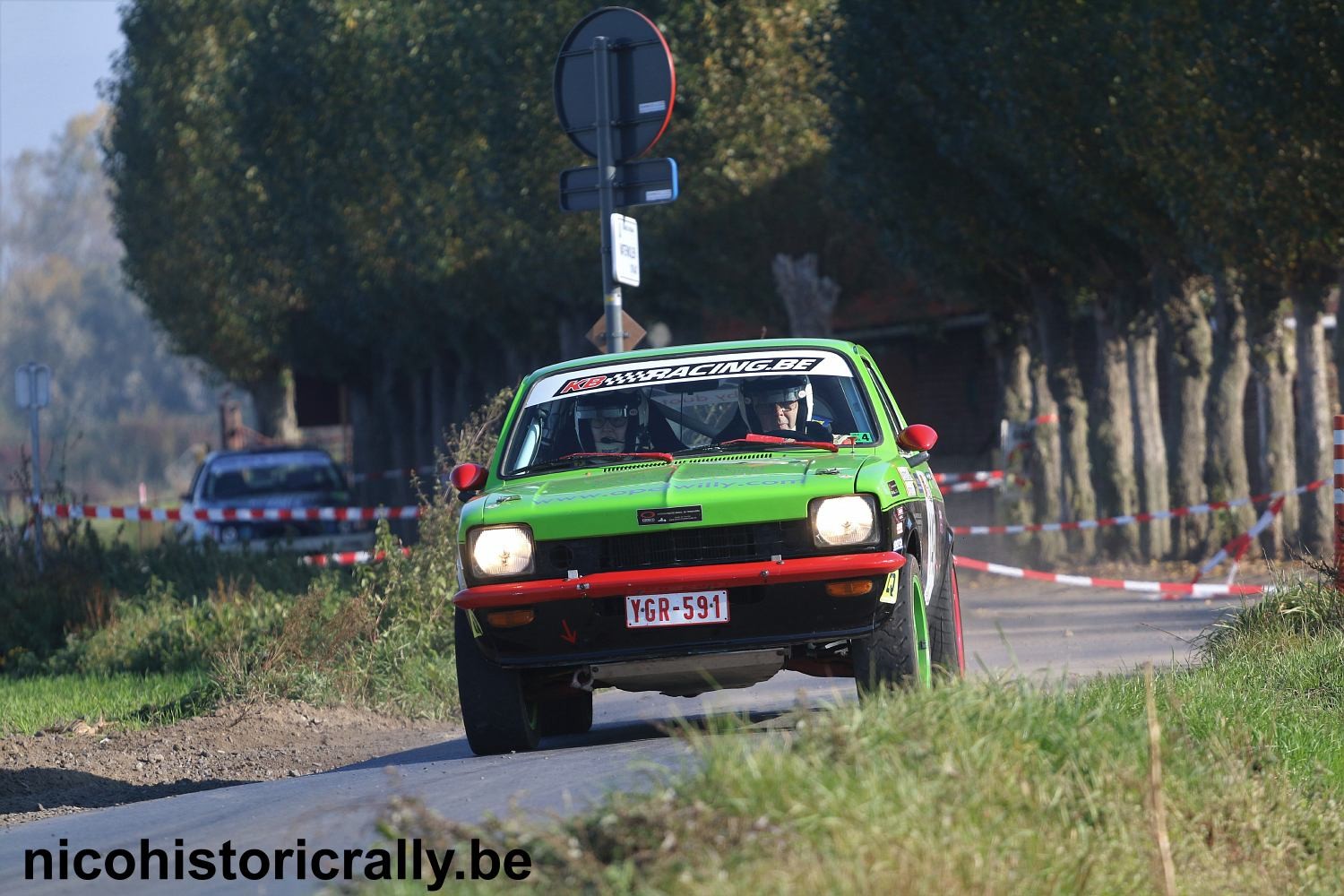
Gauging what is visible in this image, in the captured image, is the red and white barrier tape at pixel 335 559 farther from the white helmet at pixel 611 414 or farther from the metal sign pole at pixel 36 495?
the white helmet at pixel 611 414

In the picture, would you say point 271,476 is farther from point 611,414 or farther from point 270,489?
point 611,414

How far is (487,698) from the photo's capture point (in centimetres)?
837

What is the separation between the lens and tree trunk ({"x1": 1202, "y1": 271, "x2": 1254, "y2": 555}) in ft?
71.6

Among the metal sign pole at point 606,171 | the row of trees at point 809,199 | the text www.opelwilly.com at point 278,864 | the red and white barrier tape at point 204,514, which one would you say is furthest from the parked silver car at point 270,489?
the text www.opelwilly.com at point 278,864

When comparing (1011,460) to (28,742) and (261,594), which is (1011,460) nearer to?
(261,594)

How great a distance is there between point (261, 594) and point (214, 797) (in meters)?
7.04

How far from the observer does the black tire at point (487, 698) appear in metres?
8.32

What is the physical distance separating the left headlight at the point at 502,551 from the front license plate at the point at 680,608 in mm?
492

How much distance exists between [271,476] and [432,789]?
74.9ft

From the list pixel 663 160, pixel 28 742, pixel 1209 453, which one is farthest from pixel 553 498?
pixel 1209 453

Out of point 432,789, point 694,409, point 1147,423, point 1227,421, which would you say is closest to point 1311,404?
point 1227,421

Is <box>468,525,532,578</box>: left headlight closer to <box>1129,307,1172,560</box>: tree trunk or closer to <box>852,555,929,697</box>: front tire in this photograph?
<box>852,555,929,697</box>: front tire

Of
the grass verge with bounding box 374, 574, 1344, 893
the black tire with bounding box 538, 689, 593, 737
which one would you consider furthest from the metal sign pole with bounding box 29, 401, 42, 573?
the grass verge with bounding box 374, 574, 1344, 893

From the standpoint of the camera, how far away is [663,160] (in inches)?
576
